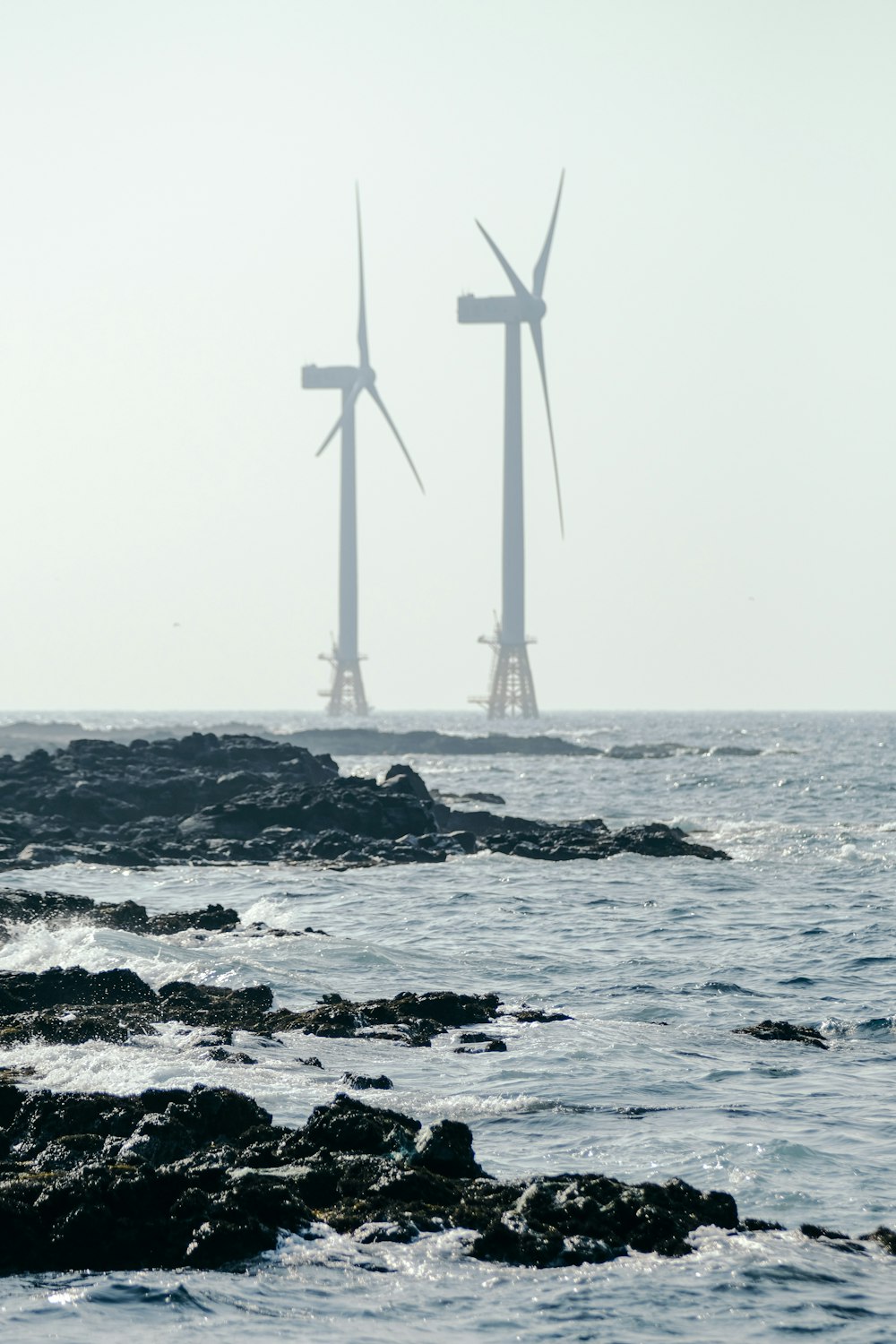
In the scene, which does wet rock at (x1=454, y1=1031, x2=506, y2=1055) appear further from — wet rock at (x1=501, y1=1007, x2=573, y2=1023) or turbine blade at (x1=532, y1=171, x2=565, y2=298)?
turbine blade at (x1=532, y1=171, x2=565, y2=298)

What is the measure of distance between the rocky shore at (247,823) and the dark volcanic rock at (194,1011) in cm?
2198

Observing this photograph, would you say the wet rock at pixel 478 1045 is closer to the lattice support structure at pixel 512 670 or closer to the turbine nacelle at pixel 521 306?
the turbine nacelle at pixel 521 306

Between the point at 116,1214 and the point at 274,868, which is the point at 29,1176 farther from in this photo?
the point at 274,868

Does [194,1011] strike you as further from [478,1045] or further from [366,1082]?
[366,1082]

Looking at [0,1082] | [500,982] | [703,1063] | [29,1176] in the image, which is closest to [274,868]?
[500,982]

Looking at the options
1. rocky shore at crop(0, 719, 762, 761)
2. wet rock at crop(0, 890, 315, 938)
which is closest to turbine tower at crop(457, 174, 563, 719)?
rocky shore at crop(0, 719, 762, 761)

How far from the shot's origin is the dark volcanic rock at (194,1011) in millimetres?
20109

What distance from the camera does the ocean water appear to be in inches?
463

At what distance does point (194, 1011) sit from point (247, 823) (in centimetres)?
3044

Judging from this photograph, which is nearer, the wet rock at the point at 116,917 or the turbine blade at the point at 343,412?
the wet rock at the point at 116,917

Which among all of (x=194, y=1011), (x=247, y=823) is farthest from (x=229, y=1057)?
(x=247, y=823)

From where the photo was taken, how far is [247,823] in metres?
52.1

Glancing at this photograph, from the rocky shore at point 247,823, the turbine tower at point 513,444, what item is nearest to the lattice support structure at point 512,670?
the turbine tower at point 513,444

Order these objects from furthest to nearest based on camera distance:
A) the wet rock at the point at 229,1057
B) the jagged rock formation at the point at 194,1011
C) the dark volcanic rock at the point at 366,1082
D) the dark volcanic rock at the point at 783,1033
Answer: the dark volcanic rock at the point at 783,1033 → the jagged rock formation at the point at 194,1011 → the wet rock at the point at 229,1057 → the dark volcanic rock at the point at 366,1082
